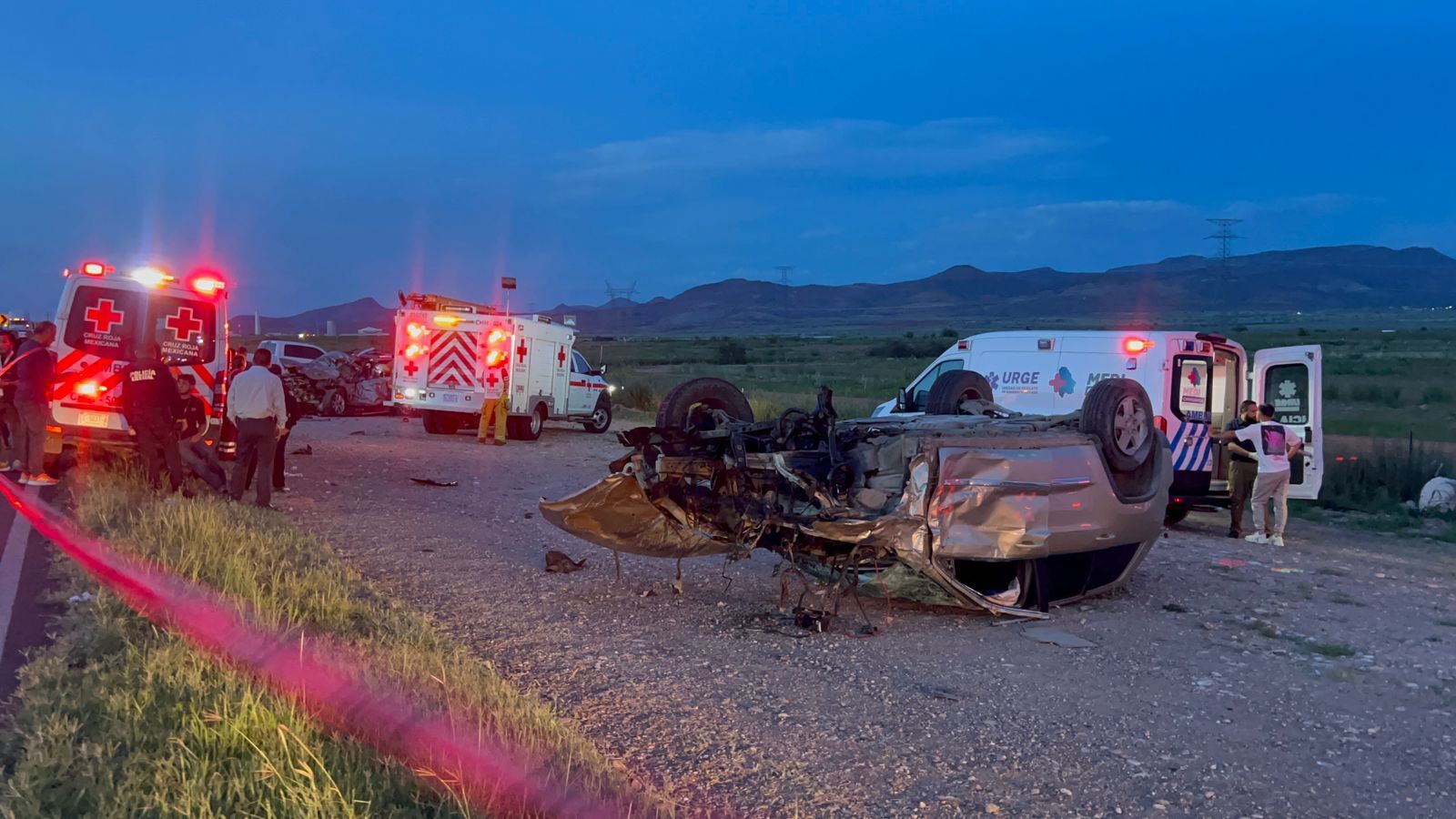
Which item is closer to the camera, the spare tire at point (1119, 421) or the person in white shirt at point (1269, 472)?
the spare tire at point (1119, 421)

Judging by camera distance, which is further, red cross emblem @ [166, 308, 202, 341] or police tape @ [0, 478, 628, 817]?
red cross emblem @ [166, 308, 202, 341]

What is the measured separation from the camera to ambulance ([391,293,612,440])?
21.0 metres

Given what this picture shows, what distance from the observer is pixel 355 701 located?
15.4 ft

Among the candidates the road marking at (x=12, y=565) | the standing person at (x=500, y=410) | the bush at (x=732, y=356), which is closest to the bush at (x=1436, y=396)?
the standing person at (x=500, y=410)

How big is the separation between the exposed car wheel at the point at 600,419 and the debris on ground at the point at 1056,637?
694 inches

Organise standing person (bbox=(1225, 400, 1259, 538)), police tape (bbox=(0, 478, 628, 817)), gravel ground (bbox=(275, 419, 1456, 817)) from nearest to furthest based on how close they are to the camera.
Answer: police tape (bbox=(0, 478, 628, 817)) < gravel ground (bbox=(275, 419, 1456, 817)) < standing person (bbox=(1225, 400, 1259, 538))

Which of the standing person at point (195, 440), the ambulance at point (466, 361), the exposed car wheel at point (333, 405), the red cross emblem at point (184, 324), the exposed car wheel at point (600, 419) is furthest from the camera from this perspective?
the exposed car wheel at point (333, 405)

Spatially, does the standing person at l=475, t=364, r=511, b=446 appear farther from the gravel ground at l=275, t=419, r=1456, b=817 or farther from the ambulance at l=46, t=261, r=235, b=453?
the gravel ground at l=275, t=419, r=1456, b=817

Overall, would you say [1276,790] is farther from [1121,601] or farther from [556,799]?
[1121,601]

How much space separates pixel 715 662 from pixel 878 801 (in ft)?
6.90

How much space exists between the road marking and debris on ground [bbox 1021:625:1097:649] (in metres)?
5.82

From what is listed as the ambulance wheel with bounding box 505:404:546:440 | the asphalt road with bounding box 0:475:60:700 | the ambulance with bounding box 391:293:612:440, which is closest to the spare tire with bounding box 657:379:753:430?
the asphalt road with bounding box 0:475:60:700

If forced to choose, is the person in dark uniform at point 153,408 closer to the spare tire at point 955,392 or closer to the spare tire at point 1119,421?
the spare tire at point 955,392

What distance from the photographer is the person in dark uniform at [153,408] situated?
1100cm
